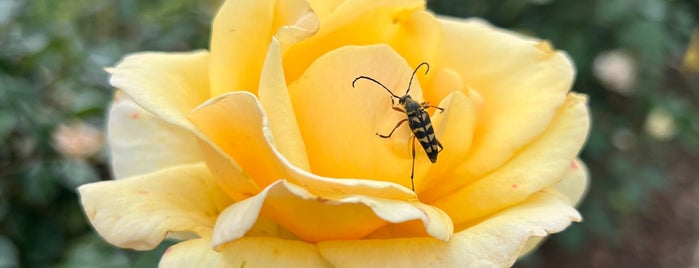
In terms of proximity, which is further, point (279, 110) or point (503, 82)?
point (503, 82)

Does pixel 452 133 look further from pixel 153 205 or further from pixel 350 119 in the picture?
pixel 153 205

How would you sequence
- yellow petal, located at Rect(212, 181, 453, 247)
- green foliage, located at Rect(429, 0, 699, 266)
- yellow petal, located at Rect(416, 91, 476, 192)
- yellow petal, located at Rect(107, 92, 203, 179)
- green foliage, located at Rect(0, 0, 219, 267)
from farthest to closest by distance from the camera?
green foliage, located at Rect(429, 0, 699, 266) → green foliage, located at Rect(0, 0, 219, 267) → yellow petal, located at Rect(107, 92, 203, 179) → yellow petal, located at Rect(416, 91, 476, 192) → yellow petal, located at Rect(212, 181, 453, 247)

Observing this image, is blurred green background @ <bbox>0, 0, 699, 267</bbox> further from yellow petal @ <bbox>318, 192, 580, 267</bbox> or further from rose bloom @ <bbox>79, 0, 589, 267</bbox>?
yellow petal @ <bbox>318, 192, 580, 267</bbox>

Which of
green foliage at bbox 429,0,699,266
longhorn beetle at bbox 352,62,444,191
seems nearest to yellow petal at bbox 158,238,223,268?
longhorn beetle at bbox 352,62,444,191

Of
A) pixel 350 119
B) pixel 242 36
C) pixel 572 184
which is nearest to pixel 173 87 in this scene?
pixel 242 36

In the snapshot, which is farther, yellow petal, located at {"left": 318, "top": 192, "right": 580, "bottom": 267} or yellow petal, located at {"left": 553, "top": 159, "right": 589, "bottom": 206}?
yellow petal, located at {"left": 553, "top": 159, "right": 589, "bottom": 206}

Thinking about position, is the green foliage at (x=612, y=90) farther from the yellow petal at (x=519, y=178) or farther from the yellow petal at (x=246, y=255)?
the yellow petal at (x=246, y=255)

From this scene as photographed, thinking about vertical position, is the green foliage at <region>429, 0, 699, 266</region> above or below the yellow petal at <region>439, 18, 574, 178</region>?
below
